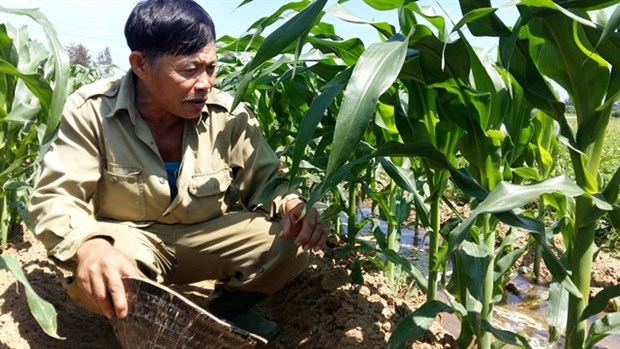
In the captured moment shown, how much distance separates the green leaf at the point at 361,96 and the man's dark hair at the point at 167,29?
0.94 metres

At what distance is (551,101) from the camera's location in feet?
4.21

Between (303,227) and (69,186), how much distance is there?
752 mm

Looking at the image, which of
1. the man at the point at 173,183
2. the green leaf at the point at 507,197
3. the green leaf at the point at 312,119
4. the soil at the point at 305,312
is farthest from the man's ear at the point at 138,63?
the green leaf at the point at 507,197

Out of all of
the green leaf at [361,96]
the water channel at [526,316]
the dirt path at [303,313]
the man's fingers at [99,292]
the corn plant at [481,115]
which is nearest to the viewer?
the green leaf at [361,96]

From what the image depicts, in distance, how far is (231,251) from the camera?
2115 mm

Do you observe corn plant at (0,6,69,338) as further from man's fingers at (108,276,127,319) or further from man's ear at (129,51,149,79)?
man's ear at (129,51,149,79)

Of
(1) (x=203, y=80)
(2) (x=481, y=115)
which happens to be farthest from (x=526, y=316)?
(1) (x=203, y=80)

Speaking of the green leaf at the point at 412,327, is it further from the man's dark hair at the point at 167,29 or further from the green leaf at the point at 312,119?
the man's dark hair at the point at 167,29

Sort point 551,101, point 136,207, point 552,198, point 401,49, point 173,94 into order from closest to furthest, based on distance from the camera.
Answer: point 401,49 → point 551,101 → point 552,198 → point 173,94 → point 136,207

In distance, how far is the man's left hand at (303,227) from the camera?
5.91 ft

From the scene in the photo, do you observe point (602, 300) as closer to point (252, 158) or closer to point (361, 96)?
point (361, 96)

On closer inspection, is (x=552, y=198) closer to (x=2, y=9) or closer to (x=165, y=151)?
(x=165, y=151)

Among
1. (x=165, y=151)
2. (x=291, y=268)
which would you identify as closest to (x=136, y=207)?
(x=165, y=151)

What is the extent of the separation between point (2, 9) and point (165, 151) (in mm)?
762
